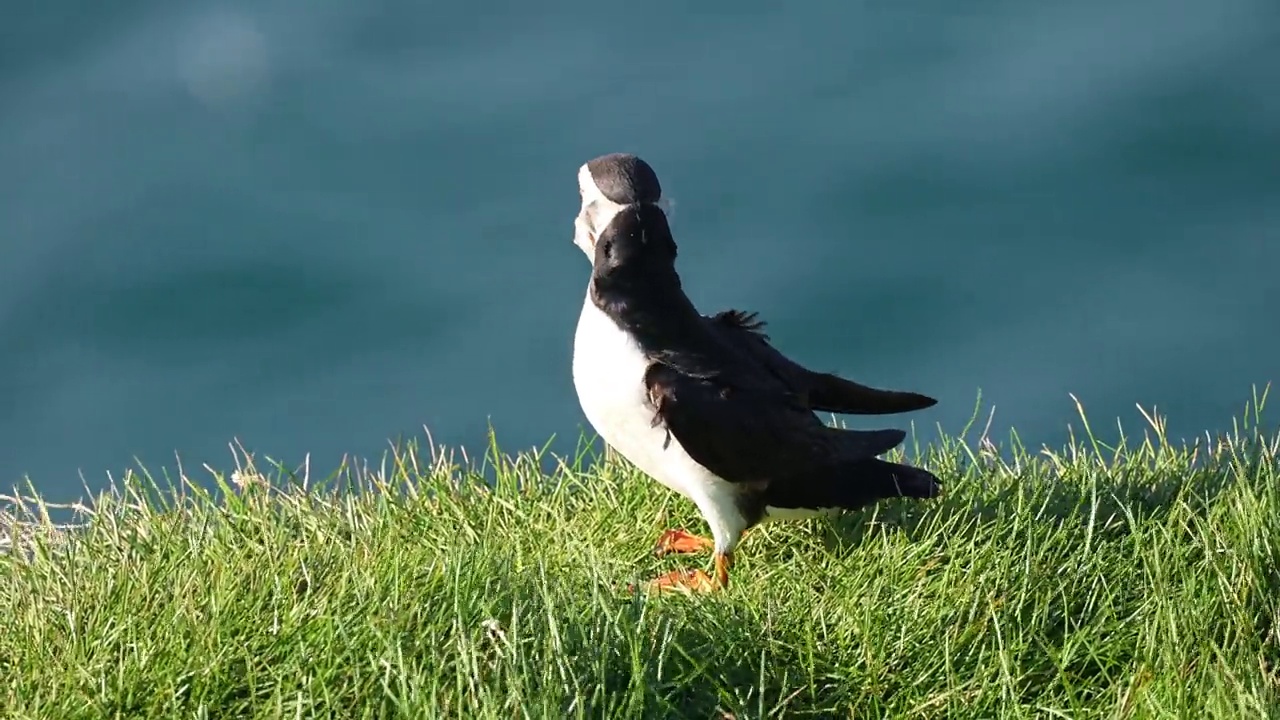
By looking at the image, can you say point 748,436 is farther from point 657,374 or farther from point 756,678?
point 756,678

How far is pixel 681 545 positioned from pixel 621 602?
2.84 ft

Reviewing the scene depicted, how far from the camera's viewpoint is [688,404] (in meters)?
4.51

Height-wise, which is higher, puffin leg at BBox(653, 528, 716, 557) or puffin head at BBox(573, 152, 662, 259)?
puffin head at BBox(573, 152, 662, 259)

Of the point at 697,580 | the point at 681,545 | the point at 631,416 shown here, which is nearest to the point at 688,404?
the point at 631,416

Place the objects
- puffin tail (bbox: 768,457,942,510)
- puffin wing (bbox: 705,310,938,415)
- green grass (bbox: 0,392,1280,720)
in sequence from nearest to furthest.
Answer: green grass (bbox: 0,392,1280,720) → puffin tail (bbox: 768,457,942,510) → puffin wing (bbox: 705,310,938,415)

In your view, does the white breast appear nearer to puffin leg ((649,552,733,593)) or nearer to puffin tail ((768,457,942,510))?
puffin leg ((649,552,733,593))

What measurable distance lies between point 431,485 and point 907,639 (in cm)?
145

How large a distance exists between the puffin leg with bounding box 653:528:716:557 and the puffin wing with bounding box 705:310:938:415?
0.46 metres

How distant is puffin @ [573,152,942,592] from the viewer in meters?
4.50

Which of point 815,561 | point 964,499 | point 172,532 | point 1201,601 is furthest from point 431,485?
point 1201,601

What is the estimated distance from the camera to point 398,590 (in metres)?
4.00

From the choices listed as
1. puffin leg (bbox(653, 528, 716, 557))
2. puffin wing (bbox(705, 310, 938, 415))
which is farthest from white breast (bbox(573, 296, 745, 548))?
puffin wing (bbox(705, 310, 938, 415))

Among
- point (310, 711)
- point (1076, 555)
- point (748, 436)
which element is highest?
point (748, 436)

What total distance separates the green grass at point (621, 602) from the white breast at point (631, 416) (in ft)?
0.63
